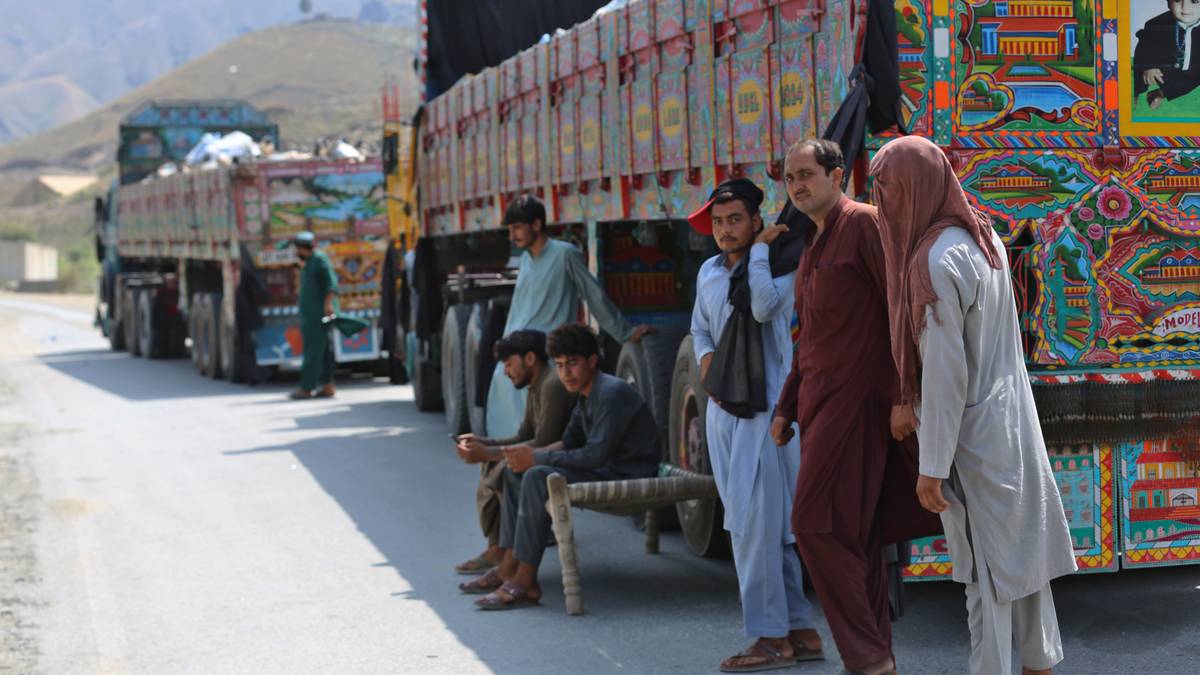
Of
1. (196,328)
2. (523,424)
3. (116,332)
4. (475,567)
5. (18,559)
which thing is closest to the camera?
(523,424)

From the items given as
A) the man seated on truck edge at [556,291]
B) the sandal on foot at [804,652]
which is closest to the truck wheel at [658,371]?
the man seated on truck edge at [556,291]

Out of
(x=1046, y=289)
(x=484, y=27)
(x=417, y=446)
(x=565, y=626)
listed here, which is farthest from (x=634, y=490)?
(x=484, y=27)

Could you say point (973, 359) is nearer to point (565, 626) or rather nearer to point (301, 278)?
point (565, 626)

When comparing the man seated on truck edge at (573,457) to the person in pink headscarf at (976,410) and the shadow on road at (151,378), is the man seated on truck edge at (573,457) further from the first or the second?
the shadow on road at (151,378)

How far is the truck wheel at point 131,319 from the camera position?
25.9 meters

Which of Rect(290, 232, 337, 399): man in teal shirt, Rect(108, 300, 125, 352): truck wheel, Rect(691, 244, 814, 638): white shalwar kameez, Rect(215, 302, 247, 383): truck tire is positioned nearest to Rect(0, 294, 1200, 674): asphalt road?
Rect(691, 244, 814, 638): white shalwar kameez

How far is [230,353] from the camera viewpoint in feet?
64.2

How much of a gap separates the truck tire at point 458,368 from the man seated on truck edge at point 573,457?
552 cm

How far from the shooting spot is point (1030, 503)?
15.8 ft

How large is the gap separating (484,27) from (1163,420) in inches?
375

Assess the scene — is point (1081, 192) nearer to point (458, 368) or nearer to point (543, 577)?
point (543, 577)

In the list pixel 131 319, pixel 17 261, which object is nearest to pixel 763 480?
pixel 131 319

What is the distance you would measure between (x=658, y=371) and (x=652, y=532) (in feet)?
2.79

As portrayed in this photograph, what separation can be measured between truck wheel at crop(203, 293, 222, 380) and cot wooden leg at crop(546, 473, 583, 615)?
13661 mm
